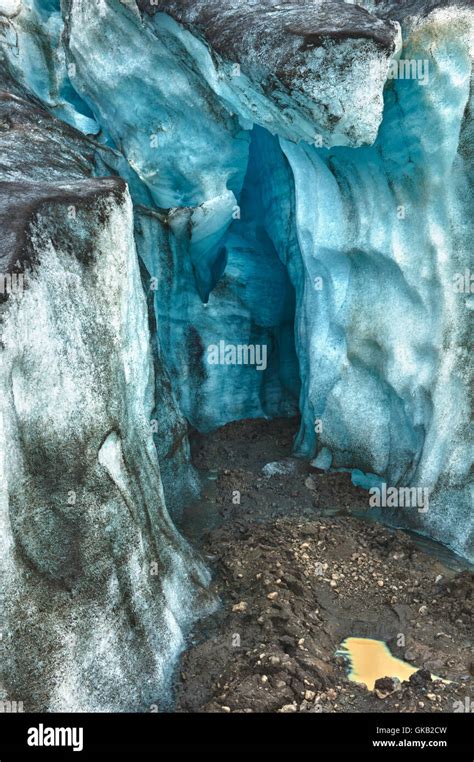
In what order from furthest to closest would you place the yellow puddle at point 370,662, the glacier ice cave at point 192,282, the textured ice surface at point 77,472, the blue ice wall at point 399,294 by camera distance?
the blue ice wall at point 399,294 < the yellow puddle at point 370,662 < the glacier ice cave at point 192,282 < the textured ice surface at point 77,472

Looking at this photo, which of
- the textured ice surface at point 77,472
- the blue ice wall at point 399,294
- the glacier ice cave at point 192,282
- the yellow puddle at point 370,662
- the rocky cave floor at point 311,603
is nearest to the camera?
the textured ice surface at point 77,472

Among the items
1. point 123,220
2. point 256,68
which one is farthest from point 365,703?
point 256,68

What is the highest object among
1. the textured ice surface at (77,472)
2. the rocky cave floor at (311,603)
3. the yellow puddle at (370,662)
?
the textured ice surface at (77,472)

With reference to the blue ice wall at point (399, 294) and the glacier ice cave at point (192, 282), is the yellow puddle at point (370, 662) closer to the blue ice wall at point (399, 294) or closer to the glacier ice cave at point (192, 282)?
the glacier ice cave at point (192, 282)

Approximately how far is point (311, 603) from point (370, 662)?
2.24ft

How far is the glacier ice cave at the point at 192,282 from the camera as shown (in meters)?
4.32

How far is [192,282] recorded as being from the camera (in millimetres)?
9250

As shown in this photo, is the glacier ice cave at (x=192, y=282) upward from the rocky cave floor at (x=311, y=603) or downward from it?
upward

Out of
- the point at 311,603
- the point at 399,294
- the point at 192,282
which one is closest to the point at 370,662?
the point at 311,603

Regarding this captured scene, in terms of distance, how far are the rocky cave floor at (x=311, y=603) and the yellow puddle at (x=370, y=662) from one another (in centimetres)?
7

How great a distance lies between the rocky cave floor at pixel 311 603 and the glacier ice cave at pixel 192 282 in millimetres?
312

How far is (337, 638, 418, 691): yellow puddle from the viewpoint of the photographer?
512 centimetres

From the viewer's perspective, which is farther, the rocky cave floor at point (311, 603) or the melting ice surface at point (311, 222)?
the melting ice surface at point (311, 222)

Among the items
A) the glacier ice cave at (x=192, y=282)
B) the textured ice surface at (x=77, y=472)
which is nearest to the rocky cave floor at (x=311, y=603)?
the glacier ice cave at (x=192, y=282)
